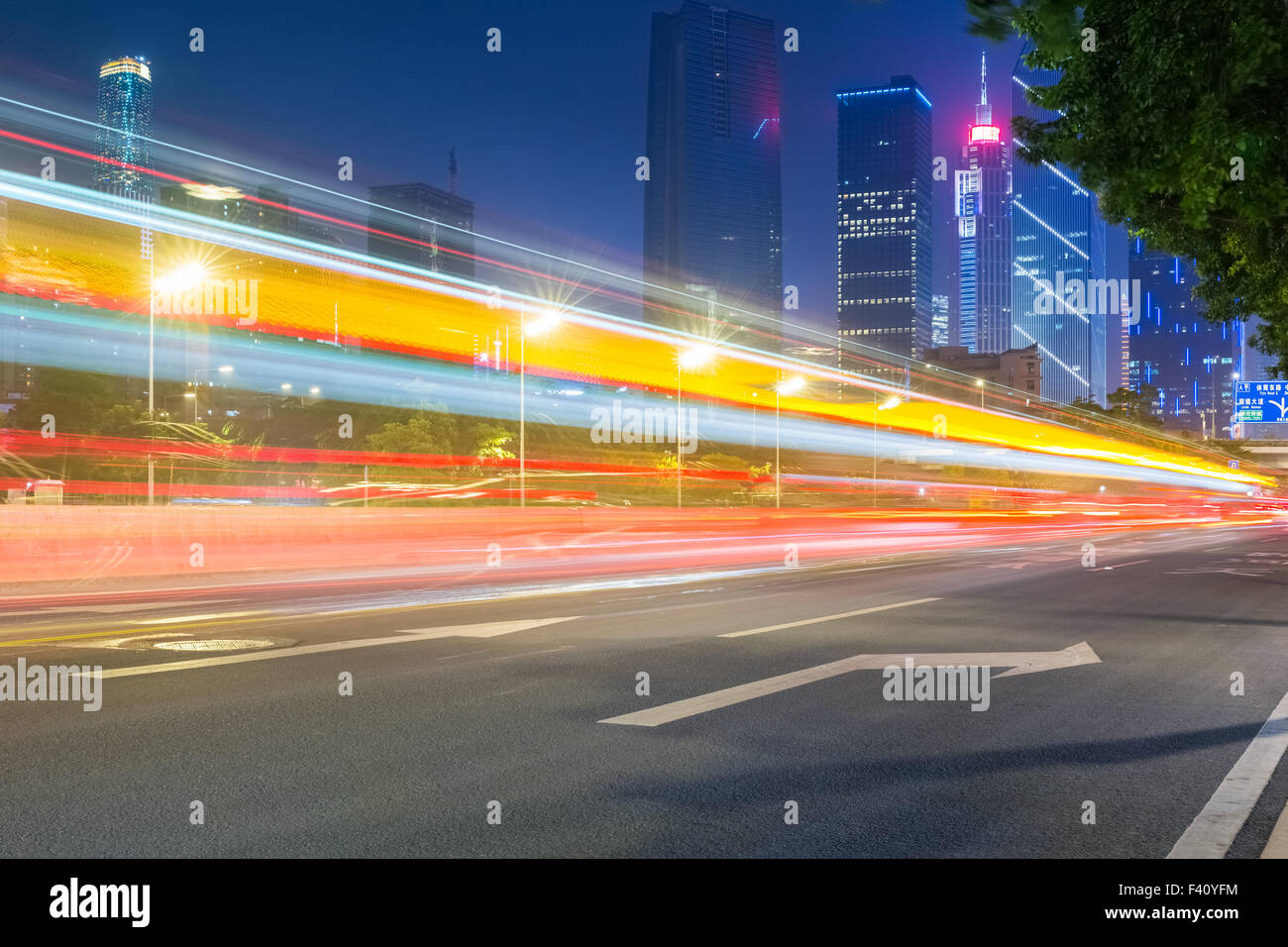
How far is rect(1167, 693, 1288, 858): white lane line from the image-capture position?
450 cm

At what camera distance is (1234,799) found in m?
5.22

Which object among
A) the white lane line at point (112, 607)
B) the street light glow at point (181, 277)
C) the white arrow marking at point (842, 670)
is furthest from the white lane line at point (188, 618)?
the street light glow at point (181, 277)

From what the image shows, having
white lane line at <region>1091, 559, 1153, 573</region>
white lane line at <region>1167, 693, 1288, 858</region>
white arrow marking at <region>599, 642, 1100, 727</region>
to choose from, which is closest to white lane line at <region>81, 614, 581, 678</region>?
white arrow marking at <region>599, 642, 1100, 727</region>

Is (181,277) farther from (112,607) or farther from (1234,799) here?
(1234,799)

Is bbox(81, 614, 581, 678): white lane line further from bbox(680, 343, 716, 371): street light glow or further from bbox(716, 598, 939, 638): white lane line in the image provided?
bbox(680, 343, 716, 371): street light glow

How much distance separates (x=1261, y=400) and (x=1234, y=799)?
5118 centimetres

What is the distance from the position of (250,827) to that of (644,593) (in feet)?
39.3

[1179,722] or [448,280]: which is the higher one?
[448,280]

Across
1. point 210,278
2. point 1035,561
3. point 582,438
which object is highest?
point 210,278

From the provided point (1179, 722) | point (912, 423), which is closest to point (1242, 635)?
point (1179, 722)

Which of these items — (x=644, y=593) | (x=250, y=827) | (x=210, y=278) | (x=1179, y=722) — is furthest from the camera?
(x=210, y=278)

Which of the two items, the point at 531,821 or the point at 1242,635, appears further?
the point at 1242,635
